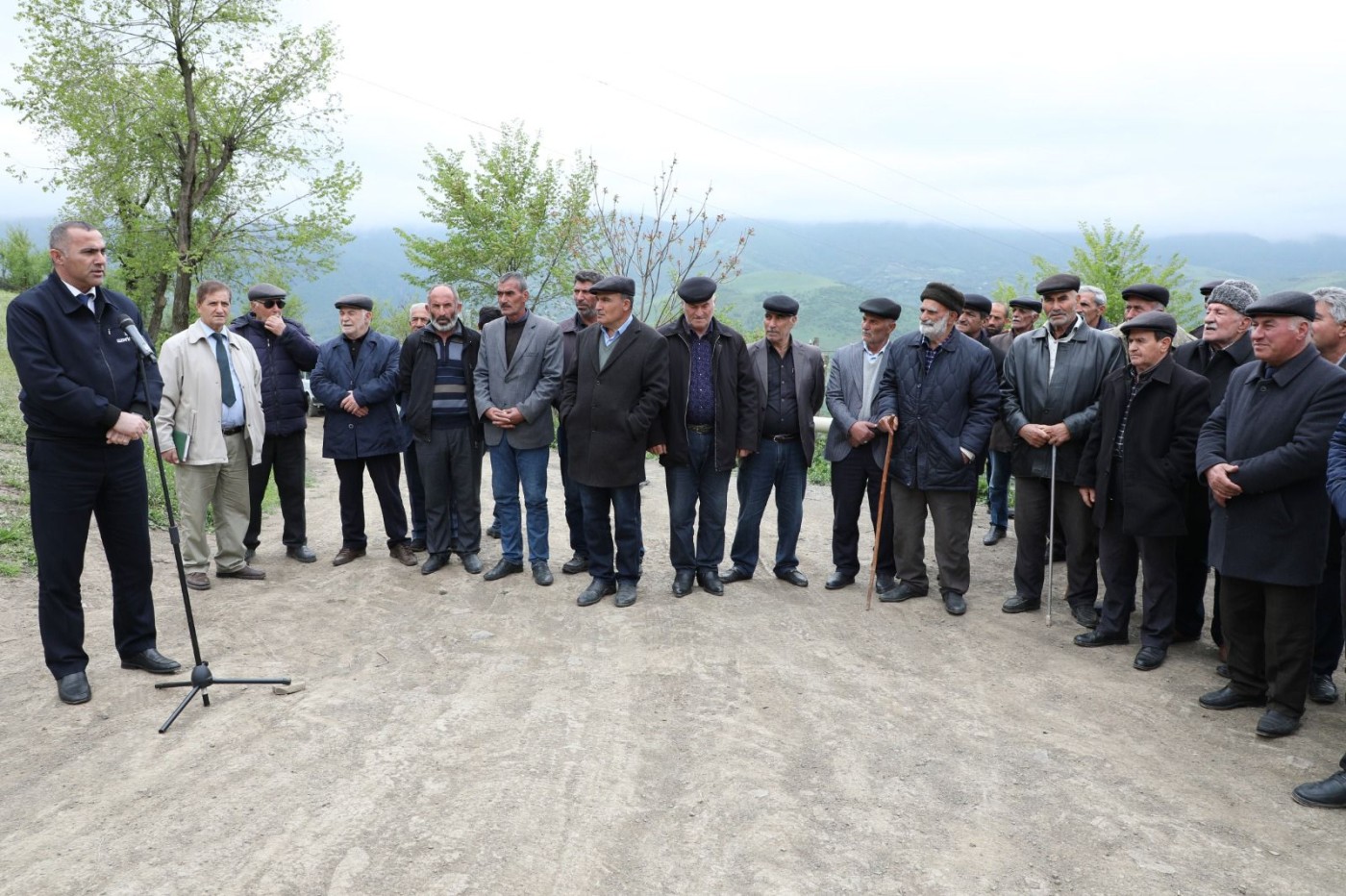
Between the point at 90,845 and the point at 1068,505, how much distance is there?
558 cm

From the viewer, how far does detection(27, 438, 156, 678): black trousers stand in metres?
4.70

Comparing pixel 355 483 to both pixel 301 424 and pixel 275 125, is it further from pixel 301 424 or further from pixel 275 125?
pixel 275 125

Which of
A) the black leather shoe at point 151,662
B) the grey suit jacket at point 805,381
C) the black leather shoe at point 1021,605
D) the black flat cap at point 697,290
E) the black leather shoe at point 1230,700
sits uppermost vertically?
the black flat cap at point 697,290

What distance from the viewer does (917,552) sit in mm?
6828

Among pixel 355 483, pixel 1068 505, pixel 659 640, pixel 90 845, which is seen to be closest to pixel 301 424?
pixel 355 483

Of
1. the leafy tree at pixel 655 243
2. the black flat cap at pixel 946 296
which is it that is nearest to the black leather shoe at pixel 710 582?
the black flat cap at pixel 946 296

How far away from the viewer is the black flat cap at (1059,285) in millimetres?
6281

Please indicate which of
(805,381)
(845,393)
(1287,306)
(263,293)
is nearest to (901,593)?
(845,393)

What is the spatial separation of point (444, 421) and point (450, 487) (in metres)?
0.52

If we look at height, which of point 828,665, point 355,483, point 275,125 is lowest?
point 828,665

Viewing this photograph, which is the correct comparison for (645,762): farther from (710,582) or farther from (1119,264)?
(1119,264)

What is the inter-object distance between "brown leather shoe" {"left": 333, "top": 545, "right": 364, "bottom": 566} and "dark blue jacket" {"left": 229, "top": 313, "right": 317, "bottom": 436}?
3.35 feet

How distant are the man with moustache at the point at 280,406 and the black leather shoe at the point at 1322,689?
6.79 metres

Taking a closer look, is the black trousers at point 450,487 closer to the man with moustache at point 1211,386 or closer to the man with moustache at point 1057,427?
the man with moustache at point 1057,427
